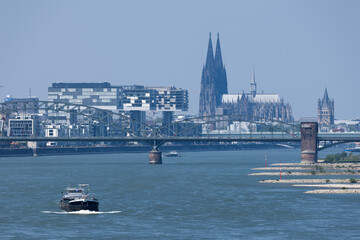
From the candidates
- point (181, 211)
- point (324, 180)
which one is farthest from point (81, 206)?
point (324, 180)

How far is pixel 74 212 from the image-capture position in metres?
98.4

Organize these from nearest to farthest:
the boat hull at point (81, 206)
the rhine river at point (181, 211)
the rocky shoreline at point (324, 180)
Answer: the rhine river at point (181, 211), the boat hull at point (81, 206), the rocky shoreline at point (324, 180)

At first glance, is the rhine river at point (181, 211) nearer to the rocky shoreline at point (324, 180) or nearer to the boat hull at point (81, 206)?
the boat hull at point (81, 206)

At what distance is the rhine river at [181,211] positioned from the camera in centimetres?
8531

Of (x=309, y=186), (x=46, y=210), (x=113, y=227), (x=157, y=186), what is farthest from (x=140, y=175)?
(x=113, y=227)

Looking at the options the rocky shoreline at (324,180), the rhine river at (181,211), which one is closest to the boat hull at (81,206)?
the rhine river at (181,211)

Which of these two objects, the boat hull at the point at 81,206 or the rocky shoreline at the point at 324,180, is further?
the rocky shoreline at the point at 324,180

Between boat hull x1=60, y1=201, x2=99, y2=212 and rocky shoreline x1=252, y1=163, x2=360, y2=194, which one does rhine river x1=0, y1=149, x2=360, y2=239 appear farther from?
rocky shoreline x1=252, y1=163, x2=360, y2=194

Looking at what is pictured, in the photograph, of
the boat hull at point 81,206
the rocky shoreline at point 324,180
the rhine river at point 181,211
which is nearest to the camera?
the rhine river at point 181,211

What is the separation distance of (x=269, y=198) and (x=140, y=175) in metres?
54.2

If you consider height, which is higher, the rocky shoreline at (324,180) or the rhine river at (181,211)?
the rocky shoreline at (324,180)

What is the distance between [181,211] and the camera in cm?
10194

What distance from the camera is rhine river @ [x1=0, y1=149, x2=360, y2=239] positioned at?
3359 inches

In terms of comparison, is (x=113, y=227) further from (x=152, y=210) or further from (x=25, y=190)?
(x=25, y=190)
